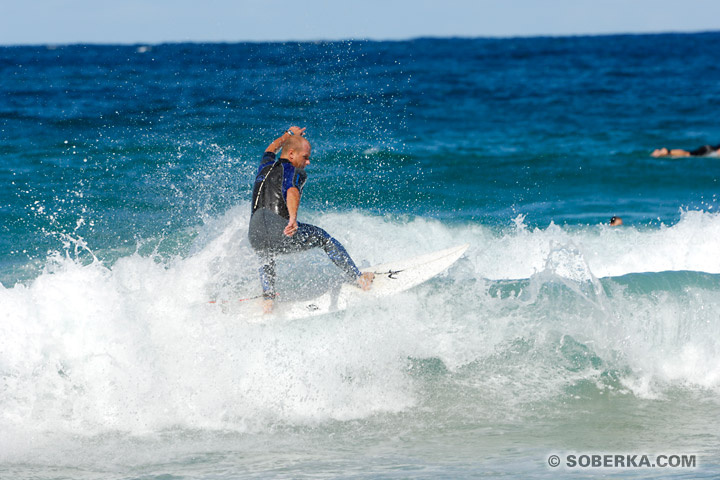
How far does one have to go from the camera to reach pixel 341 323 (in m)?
7.23

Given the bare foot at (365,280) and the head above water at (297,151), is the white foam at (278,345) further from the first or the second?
the head above water at (297,151)

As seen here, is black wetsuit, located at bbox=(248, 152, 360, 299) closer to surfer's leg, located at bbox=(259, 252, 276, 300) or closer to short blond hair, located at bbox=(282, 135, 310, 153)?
surfer's leg, located at bbox=(259, 252, 276, 300)

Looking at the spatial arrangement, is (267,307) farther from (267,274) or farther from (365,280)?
(365,280)

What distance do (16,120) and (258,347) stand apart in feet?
48.4

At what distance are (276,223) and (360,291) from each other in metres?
1.08

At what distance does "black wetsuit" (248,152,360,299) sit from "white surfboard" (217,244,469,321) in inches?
13.6

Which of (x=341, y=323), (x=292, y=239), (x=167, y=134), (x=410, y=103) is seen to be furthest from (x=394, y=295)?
(x=410, y=103)

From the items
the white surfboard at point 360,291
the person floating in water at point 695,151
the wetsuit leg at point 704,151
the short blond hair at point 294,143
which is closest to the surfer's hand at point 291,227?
the short blond hair at point 294,143

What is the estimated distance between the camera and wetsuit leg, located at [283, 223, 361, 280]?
6832 millimetres

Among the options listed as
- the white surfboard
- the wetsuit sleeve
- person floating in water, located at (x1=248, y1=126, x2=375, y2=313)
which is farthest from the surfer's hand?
A: the white surfboard

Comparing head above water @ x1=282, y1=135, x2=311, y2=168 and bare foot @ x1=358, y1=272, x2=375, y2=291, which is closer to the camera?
head above water @ x1=282, y1=135, x2=311, y2=168

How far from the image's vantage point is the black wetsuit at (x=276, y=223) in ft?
22.3

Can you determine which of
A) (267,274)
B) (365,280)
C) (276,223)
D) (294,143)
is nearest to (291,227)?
(276,223)

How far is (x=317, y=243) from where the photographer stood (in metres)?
6.92
